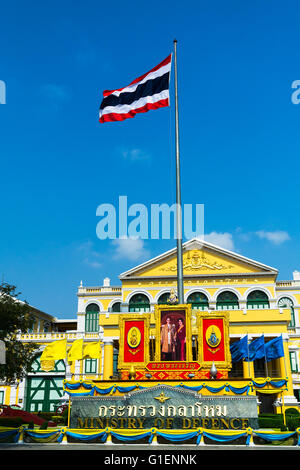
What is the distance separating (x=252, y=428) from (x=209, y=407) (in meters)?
2.11

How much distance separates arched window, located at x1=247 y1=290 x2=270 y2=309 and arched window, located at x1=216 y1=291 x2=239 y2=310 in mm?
1314

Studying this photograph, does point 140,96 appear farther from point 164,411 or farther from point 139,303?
→ point 139,303

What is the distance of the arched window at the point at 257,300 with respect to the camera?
1829 inches

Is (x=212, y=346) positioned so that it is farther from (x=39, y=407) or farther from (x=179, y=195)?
(x=39, y=407)

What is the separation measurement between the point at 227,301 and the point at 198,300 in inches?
118

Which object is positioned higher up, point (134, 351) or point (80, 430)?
point (134, 351)

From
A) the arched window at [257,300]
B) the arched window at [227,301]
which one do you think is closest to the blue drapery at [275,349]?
the arched window at [257,300]

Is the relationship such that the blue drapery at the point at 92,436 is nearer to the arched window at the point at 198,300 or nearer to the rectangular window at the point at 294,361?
the arched window at the point at 198,300

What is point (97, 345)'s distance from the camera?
38.9 meters

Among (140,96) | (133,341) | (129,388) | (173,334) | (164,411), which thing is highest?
(140,96)

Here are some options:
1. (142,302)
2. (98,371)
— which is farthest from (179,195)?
(98,371)

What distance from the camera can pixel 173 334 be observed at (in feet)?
91.2

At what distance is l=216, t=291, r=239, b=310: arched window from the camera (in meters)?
46.8

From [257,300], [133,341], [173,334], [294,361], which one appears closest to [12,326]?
[133,341]
